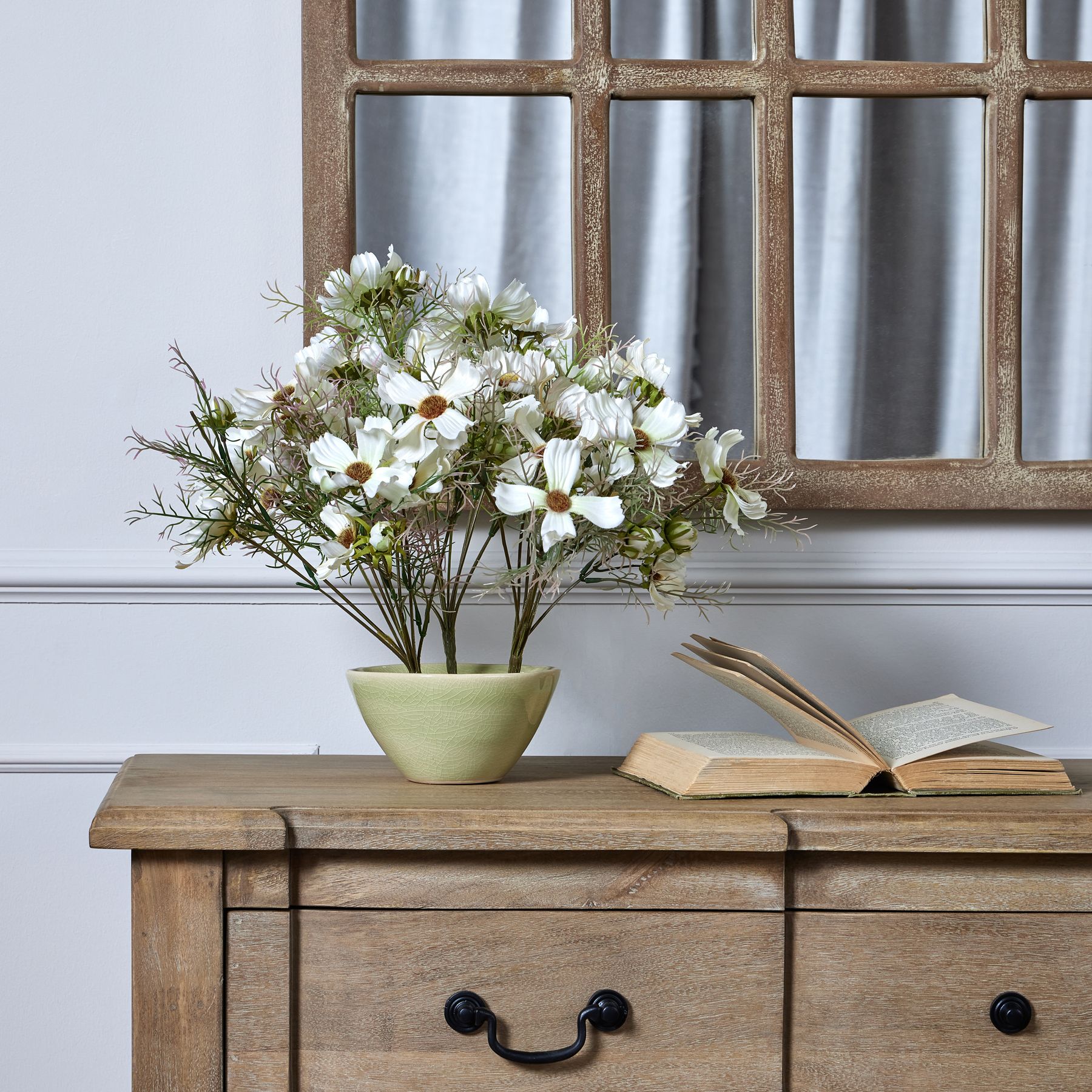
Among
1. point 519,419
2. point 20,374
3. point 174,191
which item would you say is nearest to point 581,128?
point 174,191

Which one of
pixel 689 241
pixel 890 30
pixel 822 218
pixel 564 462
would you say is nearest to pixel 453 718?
pixel 564 462

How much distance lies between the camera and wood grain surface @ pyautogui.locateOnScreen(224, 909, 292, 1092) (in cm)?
87

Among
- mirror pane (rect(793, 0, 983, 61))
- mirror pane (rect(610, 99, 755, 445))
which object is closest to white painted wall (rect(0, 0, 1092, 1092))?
mirror pane (rect(610, 99, 755, 445))

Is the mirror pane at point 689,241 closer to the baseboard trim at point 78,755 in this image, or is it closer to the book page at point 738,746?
the book page at point 738,746

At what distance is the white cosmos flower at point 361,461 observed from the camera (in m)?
0.88

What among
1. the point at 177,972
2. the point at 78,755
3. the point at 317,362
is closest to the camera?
the point at 177,972

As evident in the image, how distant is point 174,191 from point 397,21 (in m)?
0.37

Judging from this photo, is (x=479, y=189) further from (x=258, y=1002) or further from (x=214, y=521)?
(x=258, y=1002)

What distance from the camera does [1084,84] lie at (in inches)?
54.8

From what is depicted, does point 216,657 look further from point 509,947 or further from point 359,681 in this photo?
point 509,947

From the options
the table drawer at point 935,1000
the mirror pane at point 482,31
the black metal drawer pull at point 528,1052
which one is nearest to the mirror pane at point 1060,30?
the mirror pane at point 482,31

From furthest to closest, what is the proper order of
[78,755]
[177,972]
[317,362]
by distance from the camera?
1. [78,755]
2. [317,362]
3. [177,972]

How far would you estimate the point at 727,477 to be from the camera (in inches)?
40.6

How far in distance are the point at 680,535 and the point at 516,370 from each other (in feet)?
0.74
